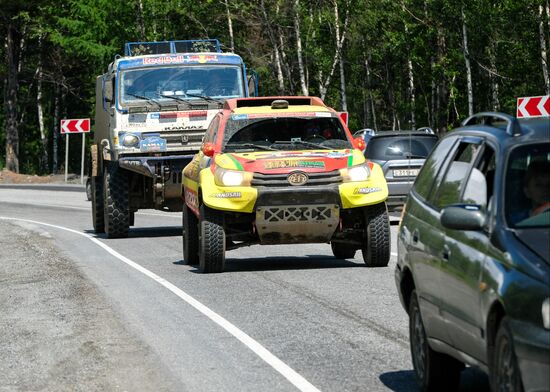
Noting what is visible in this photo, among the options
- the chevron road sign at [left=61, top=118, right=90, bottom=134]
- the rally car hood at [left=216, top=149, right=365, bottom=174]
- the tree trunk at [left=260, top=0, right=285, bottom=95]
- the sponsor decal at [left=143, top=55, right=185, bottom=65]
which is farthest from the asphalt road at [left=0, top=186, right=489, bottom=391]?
the tree trunk at [left=260, top=0, right=285, bottom=95]

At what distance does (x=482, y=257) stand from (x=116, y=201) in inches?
721

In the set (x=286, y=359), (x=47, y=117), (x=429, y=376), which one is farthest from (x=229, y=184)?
(x=47, y=117)

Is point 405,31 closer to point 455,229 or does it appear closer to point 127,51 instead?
point 127,51

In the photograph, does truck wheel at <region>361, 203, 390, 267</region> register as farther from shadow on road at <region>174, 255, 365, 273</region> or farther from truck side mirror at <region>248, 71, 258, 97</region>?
truck side mirror at <region>248, 71, 258, 97</region>

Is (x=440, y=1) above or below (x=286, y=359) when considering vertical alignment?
above

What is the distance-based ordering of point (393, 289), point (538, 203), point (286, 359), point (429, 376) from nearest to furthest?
point (538, 203)
point (429, 376)
point (286, 359)
point (393, 289)

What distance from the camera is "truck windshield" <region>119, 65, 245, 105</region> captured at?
Answer: 2383cm

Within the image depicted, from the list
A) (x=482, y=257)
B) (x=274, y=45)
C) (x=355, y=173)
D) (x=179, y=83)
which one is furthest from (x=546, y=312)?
(x=274, y=45)

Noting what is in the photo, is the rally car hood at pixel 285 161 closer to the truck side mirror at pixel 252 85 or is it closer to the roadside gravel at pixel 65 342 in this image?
the roadside gravel at pixel 65 342

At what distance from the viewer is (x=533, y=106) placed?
101ft

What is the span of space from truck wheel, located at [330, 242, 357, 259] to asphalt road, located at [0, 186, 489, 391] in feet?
0.79

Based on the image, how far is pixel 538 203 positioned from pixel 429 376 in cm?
154

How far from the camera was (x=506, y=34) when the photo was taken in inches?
1882

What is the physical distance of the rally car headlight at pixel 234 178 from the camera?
16469mm
